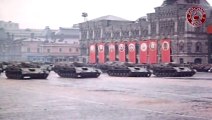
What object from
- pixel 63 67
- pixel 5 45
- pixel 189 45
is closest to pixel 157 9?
pixel 189 45

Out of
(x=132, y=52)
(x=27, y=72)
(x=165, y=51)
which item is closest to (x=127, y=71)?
(x=27, y=72)

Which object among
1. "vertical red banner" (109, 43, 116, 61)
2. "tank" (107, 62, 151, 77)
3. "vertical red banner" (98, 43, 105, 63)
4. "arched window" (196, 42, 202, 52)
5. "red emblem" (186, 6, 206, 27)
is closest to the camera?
"red emblem" (186, 6, 206, 27)

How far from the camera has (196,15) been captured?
2352cm

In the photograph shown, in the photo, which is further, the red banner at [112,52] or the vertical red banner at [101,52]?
the vertical red banner at [101,52]

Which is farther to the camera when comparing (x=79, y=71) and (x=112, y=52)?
(x=112, y=52)

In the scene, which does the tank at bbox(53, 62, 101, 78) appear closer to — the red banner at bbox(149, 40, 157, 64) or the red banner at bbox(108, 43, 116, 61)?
the red banner at bbox(149, 40, 157, 64)

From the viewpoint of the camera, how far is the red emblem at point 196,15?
2241 centimetres

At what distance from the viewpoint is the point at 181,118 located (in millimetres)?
10211

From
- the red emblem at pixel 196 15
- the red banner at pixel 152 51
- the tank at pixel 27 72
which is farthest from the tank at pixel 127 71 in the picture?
the red banner at pixel 152 51

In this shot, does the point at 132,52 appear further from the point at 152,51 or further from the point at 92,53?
the point at 92,53

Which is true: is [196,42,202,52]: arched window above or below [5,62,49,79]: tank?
above

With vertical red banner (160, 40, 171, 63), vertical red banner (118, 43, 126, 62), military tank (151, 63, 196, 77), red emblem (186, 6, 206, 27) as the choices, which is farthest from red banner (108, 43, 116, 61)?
red emblem (186, 6, 206, 27)

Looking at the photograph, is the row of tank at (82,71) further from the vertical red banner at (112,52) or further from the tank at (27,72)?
the vertical red banner at (112,52)

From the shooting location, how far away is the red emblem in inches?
882
